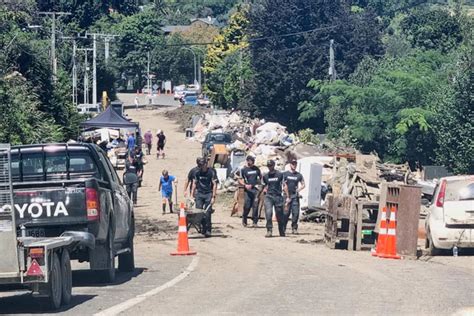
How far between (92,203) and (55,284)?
2.33 meters

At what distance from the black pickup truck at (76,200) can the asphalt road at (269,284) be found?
480mm

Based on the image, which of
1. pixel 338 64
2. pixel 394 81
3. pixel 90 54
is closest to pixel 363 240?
pixel 394 81

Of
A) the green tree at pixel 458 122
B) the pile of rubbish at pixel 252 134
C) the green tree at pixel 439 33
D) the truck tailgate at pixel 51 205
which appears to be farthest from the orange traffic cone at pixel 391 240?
the green tree at pixel 439 33

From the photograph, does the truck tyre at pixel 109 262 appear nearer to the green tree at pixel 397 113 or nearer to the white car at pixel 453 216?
the white car at pixel 453 216

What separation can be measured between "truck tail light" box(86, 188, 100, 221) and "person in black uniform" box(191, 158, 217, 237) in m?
9.86

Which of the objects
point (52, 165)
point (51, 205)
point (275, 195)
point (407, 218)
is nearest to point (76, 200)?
point (51, 205)

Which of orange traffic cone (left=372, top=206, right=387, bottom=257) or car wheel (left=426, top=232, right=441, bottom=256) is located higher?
A: orange traffic cone (left=372, top=206, right=387, bottom=257)

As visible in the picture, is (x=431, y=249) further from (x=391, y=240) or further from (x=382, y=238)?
(x=391, y=240)

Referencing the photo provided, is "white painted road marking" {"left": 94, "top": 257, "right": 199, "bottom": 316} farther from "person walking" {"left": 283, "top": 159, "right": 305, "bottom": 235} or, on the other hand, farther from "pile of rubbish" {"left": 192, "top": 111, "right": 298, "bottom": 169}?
"pile of rubbish" {"left": 192, "top": 111, "right": 298, "bottom": 169}

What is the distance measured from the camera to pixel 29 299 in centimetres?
1457

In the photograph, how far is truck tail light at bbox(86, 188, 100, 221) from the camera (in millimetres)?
15279

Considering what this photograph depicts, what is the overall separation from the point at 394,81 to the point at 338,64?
27.5m

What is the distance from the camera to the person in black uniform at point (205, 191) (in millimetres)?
25375

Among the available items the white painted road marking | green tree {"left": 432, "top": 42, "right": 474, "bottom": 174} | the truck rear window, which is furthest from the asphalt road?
green tree {"left": 432, "top": 42, "right": 474, "bottom": 174}
